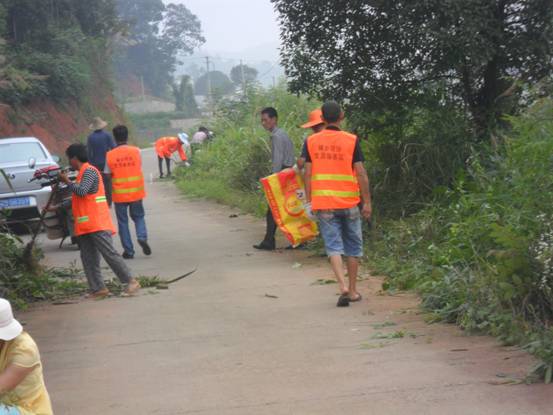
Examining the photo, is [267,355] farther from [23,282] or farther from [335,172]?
[23,282]

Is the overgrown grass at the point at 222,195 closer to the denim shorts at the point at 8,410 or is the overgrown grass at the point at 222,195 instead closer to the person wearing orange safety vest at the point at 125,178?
the person wearing orange safety vest at the point at 125,178

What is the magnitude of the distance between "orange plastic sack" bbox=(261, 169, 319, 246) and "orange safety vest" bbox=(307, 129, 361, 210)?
10.0 feet

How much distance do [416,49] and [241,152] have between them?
11342mm

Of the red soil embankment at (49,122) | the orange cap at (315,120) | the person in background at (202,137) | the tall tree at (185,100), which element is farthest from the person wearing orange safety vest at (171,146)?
the tall tree at (185,100)

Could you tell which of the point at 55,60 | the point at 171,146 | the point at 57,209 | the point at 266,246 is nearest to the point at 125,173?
the point at 57,209

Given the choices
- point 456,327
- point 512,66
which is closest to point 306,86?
point 512,66

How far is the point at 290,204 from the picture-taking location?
12.1 meters

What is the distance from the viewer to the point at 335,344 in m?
7.40

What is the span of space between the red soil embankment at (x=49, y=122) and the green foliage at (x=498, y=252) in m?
27.5

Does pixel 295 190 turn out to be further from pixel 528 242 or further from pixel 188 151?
pixel 188 151

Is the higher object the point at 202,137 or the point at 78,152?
the point at 78,152

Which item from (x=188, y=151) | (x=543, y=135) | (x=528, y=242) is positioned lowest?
(x=188, y=151)

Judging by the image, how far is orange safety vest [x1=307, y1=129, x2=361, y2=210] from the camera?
8984 millimetres

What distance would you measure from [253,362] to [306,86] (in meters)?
6.93
